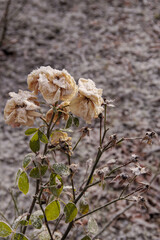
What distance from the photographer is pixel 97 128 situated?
259 centimetres

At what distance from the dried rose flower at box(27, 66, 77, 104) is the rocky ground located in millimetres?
1259

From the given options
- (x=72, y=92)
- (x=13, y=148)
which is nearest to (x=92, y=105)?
(x=72, y=92)

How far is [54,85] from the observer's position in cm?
83

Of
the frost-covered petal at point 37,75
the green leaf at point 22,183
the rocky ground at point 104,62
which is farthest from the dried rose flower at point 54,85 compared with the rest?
the rocky ground at point 104,62

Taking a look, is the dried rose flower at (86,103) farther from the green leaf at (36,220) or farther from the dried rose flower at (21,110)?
the green leaf at (36,220)

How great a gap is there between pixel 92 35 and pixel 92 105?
9.81 ft

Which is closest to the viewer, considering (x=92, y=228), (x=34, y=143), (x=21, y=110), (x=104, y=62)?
(x=21, y=110)

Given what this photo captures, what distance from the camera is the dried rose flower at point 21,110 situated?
0.82 m

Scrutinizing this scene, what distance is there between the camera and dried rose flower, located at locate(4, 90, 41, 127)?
825 mm

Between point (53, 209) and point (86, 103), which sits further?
point (53, 209)

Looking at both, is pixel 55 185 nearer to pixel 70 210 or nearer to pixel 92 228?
pixel 70 210

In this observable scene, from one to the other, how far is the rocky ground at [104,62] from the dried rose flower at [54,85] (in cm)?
126

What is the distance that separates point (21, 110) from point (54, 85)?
0.12 m

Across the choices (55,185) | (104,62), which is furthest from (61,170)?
(104,62)
